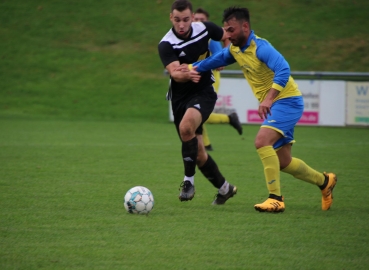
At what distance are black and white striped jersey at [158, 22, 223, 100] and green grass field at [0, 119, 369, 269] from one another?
1165 mm

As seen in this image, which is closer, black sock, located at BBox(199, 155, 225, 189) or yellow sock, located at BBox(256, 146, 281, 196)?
yellow sock, located at BBox(256, 146, 281, 196)

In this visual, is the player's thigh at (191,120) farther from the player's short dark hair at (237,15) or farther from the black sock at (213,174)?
the player's short dark hair at (237,15)

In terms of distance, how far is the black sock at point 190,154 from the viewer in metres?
6.10

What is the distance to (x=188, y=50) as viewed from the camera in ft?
21.0

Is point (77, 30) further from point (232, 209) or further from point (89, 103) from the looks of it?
point (232, 209)

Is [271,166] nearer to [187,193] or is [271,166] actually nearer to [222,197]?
[222,197]

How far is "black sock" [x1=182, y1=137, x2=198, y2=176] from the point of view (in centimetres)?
610

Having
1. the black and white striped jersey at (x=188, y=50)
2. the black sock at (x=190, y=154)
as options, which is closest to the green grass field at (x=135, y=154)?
the black sock at (x=190, y=154)

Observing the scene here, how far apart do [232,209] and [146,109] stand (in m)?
13.8

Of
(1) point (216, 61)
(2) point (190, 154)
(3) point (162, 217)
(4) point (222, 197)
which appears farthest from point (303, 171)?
(3) point (162, 217)

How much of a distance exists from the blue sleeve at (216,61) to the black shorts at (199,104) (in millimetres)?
337

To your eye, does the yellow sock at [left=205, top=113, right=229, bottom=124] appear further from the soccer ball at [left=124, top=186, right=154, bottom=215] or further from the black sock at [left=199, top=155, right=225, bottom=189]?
the soccer ball at [left=124, top=186, right=154, bottom=215]

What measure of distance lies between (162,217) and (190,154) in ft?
2.70

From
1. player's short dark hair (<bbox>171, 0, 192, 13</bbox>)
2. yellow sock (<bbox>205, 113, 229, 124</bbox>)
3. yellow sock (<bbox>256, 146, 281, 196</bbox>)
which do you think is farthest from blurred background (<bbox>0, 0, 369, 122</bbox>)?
yellow sock (<bbox>256, 146, 281, 196</bbox>)
